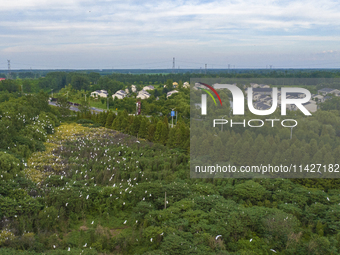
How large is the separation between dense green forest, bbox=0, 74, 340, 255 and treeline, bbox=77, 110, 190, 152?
896 millimetres

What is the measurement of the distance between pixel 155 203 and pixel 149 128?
1084 cm

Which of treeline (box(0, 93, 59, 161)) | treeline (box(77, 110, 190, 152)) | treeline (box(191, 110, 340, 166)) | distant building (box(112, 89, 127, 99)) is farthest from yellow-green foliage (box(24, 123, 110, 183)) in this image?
distant building (box(112, 89, 127, 99))

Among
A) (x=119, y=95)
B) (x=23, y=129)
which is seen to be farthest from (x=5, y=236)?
(x=119, y=95)

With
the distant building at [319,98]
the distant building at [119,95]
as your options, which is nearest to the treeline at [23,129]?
the distant building at [119,95]

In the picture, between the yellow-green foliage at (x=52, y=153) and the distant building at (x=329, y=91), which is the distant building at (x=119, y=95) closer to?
the yellow-green foliage at (x=52, y=153)

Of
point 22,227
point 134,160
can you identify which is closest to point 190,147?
point 134,160

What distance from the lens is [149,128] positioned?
69.6ft

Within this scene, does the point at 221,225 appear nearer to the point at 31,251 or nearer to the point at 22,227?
the point at 31,251

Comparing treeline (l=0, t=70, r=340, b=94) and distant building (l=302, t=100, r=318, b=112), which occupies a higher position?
treeline (l=0, t=70, r=340, b=94)

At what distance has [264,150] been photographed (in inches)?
576

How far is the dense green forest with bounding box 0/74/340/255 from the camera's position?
845 centimetres

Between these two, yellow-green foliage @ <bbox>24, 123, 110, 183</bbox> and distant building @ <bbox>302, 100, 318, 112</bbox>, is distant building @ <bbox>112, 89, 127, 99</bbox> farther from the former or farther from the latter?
distant building @ <bbox>302, 100, 318, 112</bbox>

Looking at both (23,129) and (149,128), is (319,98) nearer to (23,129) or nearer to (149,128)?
(149,128)

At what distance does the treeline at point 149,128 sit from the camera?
19.0m
